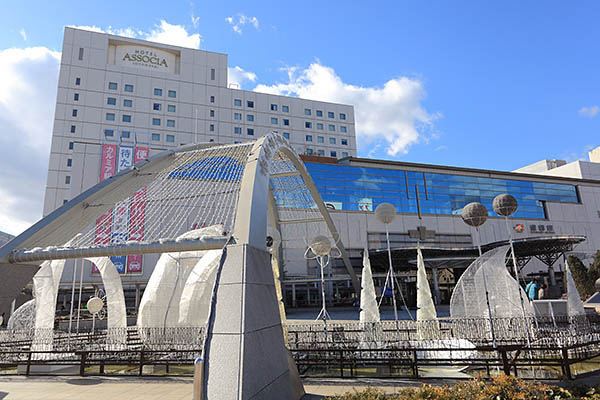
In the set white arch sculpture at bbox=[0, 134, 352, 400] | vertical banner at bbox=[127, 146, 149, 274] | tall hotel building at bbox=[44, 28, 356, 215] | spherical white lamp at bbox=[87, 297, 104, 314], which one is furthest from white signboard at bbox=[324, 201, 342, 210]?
white arch sculpture at bbox=[0, 134, 352, 400]

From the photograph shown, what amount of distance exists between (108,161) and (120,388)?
4191 cm

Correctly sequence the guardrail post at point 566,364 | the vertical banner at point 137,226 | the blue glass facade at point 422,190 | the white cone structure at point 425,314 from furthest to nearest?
the blue glass facade at point 422,190 < the vertical banner at point 137,226 < the white cone structure at point 425,314 < the guardrail post at point 566,364

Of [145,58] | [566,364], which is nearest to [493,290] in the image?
[566,364]

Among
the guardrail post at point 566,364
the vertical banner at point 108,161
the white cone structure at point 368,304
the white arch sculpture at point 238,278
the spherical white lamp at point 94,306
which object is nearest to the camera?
the white arch sculpture at point 238,278

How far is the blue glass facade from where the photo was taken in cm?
5200

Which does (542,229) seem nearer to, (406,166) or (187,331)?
(406,166)

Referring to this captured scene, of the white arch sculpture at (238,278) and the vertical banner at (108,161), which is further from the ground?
the vertical banner at (108,161)

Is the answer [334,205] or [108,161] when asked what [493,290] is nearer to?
[334,205]

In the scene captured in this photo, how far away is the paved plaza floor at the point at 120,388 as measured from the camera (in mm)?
9562

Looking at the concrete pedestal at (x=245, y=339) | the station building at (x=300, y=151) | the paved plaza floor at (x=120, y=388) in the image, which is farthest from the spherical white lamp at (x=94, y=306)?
the concrete pedestal at (x=245, y=339)

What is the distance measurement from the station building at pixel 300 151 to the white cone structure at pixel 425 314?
2815 centimetres

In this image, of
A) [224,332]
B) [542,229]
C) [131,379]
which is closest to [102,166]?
[131,379]

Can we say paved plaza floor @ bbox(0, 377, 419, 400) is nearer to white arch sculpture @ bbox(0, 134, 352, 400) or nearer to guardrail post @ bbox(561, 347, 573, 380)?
white arch sculpture @ bbox(0, 134, 352, 400)

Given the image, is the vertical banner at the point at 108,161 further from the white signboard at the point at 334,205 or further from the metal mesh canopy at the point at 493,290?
the metal mesh canopy at the point at 493,290
